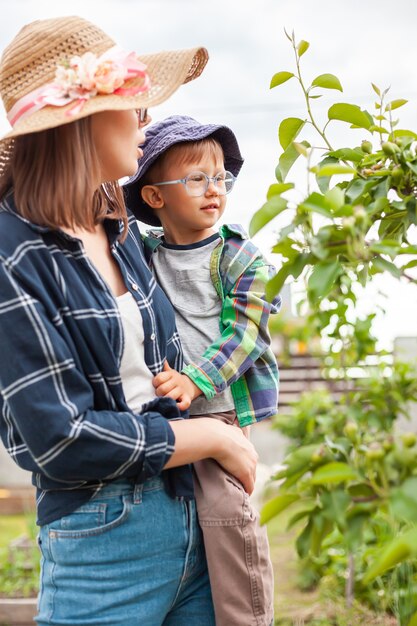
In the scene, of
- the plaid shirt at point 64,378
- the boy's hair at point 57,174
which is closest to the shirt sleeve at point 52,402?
the plaid shirt at point 64,378

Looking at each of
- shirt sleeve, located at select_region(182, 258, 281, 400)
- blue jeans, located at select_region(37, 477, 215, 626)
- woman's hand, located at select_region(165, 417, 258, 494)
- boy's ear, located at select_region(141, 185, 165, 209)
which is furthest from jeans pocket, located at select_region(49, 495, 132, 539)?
boy's ear, located at select_region(141, 185, 165, 209)

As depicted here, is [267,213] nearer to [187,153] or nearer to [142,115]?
[142,115]

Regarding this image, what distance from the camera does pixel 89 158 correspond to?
1214 millimetres

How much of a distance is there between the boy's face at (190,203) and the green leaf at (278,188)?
1.79ft

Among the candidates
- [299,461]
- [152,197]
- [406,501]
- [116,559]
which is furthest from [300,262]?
[152,197]

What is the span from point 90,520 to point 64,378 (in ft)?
0.74

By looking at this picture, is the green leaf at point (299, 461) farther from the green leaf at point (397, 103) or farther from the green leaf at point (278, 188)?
the green leaf at point (397, 103)

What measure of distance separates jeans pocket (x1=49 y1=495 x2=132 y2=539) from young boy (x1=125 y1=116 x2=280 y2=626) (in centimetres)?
17

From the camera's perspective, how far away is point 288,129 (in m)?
1.36

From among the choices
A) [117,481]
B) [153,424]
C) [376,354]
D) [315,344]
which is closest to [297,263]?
[153,424]

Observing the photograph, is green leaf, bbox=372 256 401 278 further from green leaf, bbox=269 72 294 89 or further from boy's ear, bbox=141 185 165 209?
boy's ear, bbox=141 185 165 209

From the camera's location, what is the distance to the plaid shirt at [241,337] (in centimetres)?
139

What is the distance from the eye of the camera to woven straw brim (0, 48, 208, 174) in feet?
3.84

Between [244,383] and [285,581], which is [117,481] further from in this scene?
[285,581]
